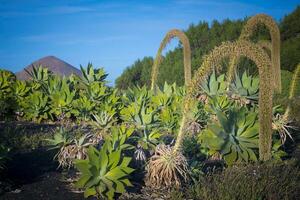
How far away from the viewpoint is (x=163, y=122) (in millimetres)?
8250

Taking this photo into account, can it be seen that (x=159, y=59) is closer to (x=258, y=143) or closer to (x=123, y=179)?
(x=258, y=143)

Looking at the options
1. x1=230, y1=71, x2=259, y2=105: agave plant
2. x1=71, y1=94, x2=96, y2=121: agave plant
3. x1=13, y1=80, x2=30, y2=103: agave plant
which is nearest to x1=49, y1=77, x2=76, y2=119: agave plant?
x1=71, y1=94, x2=96, y2=121: agave plant

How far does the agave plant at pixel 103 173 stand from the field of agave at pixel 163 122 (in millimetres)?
12

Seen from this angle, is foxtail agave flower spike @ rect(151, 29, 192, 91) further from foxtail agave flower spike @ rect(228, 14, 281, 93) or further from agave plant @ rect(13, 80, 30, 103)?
agave plant @ rect(13, 80, 30, 103)

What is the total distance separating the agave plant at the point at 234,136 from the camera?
5855mm

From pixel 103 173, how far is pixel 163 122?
3.70 meters

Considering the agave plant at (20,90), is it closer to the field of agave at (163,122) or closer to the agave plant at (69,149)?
the field of agave at (163,122)

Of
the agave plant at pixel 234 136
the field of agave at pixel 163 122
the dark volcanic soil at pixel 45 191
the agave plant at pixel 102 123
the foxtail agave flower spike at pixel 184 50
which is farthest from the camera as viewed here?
the foxtail agave flower spike at pixel 184 50

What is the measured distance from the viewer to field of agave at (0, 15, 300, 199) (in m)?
4.95

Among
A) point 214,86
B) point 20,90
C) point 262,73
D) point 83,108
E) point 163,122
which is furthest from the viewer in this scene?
point 20,90

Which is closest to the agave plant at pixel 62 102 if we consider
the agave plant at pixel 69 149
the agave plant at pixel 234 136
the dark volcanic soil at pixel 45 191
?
the agave plant at pixel 69 149

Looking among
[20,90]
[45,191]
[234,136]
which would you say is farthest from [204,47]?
[45,191]

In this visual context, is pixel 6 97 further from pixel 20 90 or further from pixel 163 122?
pixel 163 122

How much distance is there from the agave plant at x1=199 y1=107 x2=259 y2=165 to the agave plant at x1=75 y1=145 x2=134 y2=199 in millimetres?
1749
